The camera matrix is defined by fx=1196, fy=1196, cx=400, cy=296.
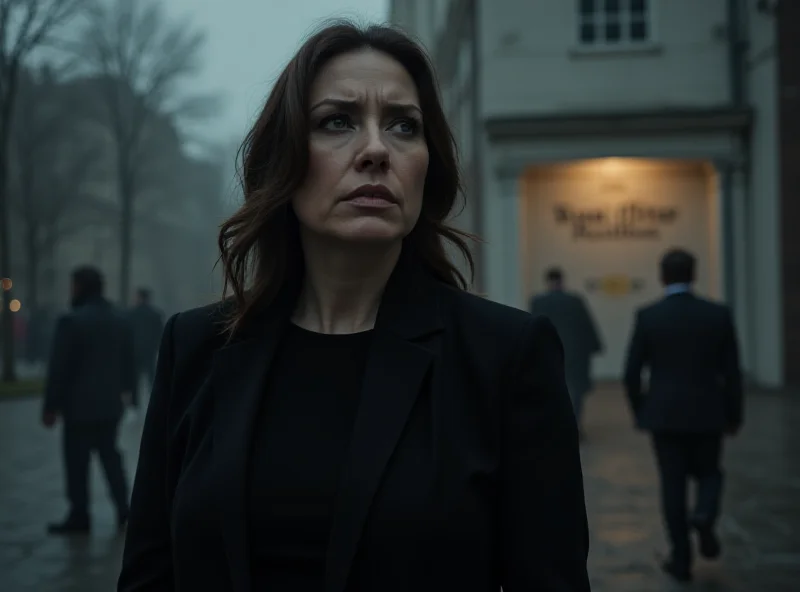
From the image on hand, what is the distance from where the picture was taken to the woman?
81.5 inches

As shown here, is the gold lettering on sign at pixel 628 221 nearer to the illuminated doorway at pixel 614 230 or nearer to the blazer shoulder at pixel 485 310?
the illuminated doorway at pixel 614 230

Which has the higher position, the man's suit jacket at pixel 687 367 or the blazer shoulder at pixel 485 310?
the blazer shoulder at pixel 485 310

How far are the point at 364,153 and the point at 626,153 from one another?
20020mm

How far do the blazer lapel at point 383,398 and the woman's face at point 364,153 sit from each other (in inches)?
5.1

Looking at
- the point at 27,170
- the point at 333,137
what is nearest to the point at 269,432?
the point at 333,137

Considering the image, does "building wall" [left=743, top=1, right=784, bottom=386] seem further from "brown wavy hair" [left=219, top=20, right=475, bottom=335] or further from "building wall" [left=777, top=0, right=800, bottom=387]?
"brown wavy hair" [left=219, top=20, right=475, bottom=335]

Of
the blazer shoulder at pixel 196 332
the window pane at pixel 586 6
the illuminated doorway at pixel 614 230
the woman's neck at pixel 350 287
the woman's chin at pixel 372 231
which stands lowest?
the blazer shoulder at pixel 196 332

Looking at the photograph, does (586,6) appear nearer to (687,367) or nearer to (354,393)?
(687,367)

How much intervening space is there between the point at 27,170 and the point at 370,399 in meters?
30.3

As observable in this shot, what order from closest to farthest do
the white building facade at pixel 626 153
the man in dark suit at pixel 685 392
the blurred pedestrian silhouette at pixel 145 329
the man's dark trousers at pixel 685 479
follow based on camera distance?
the man's dark trousers at pixel 685 479
the man in dark suit at pixel 685 392
the blurred pedestrian silhouette at pixel 145 329
the white building facade at pixel 626 153

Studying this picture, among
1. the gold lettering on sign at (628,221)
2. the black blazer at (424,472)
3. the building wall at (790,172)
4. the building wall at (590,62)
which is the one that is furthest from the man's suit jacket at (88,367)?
the gold lettering on sign at (628,221)

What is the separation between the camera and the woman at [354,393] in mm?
2070

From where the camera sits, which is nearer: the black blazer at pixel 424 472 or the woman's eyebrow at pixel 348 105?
the black blazer at pixel 424 472

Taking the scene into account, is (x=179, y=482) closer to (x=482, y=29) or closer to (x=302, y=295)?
(x=302, y=295)
